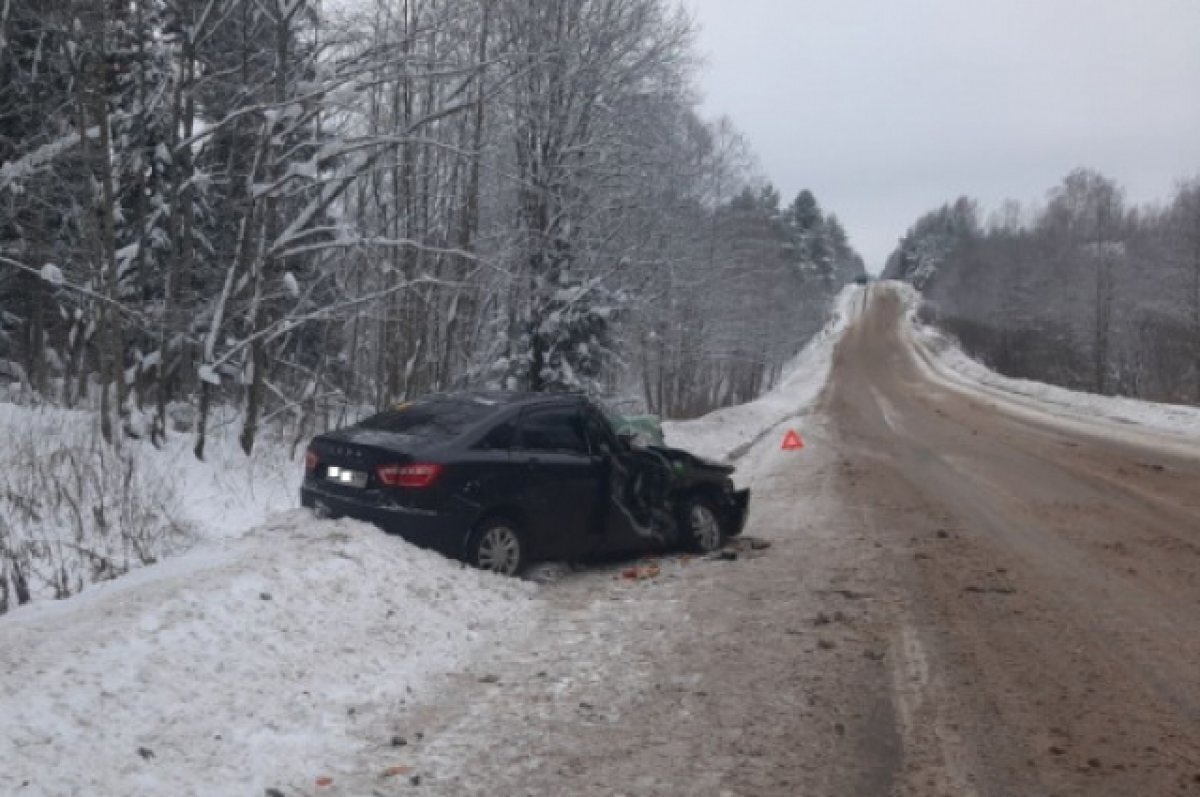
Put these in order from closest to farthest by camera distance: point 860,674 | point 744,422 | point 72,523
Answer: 1. point 860,674
2. point 72,523
3. point 744,422

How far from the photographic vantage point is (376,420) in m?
9.25

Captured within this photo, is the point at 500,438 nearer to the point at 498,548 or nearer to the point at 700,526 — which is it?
the point at 498,548

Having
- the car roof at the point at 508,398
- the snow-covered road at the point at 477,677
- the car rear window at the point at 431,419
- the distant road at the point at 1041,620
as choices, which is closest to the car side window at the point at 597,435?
the car roof at the point at 508,398

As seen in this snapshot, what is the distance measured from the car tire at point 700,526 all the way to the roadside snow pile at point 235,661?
8.92 ft

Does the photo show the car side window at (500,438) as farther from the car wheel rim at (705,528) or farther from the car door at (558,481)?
the car wheel rim at (705,528)

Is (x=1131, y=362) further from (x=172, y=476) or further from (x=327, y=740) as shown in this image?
(x=327, y=740)

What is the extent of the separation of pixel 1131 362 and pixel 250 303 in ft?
203

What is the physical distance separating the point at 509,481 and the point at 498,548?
1.86ft

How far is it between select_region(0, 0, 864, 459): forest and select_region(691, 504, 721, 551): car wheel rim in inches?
253

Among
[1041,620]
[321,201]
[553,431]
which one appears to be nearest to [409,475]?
[553,431]

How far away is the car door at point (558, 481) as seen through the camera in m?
8.65

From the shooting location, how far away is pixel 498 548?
8328 mm

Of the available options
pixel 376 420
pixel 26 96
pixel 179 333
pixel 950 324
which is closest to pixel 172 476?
pixel 179 333

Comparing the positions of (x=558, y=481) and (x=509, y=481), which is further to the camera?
(x=558, y=481)
